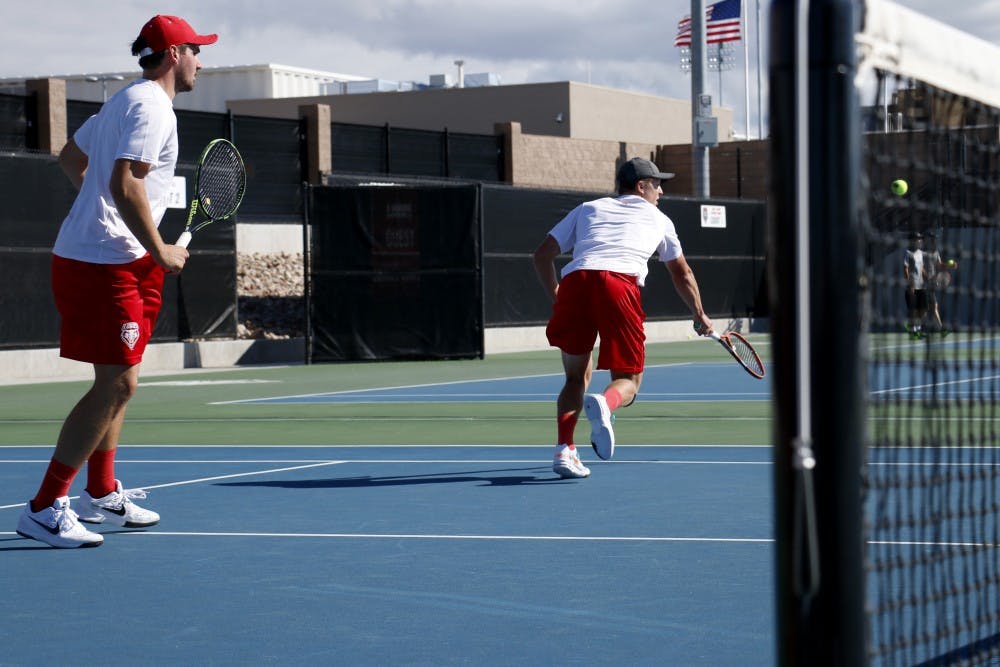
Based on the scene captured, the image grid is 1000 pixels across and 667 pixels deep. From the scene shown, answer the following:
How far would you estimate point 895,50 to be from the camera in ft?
9.18

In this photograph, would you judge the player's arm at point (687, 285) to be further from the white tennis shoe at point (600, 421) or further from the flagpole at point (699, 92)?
the flagpole at point (699, 92)

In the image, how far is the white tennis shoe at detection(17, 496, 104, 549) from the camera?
6.40 metres

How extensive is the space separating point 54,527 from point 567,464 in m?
3.06

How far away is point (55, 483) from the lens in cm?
637

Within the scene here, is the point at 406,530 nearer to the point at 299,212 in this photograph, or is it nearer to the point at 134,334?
the point at 134,334

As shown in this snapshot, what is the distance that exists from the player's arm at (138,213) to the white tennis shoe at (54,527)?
1066 mm

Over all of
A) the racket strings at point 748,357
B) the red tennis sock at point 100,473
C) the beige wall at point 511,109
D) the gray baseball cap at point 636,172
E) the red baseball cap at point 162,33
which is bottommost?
the red tennis sock at point 100,473

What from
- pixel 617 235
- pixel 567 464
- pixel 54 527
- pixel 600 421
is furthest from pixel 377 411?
pixel 54 527

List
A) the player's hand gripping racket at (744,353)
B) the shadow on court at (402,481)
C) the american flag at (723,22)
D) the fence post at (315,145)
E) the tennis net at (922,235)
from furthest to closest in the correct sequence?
the american flag at (723,22) < the fence post at (315,145) < the player's hand gripping racket at (744,353) < the shadow on court at (402,481) < the tennis net at (922,235)

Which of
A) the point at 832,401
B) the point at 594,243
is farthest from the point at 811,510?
the point at 594,243

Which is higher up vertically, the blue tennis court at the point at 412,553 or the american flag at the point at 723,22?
the american flag at the point at 723,22

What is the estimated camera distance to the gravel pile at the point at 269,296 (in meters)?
23.3

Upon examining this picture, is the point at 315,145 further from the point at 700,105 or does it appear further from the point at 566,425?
the point at 566,425

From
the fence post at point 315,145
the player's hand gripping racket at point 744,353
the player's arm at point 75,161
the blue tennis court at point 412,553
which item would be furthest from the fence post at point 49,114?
the player's arm at point 75,161
